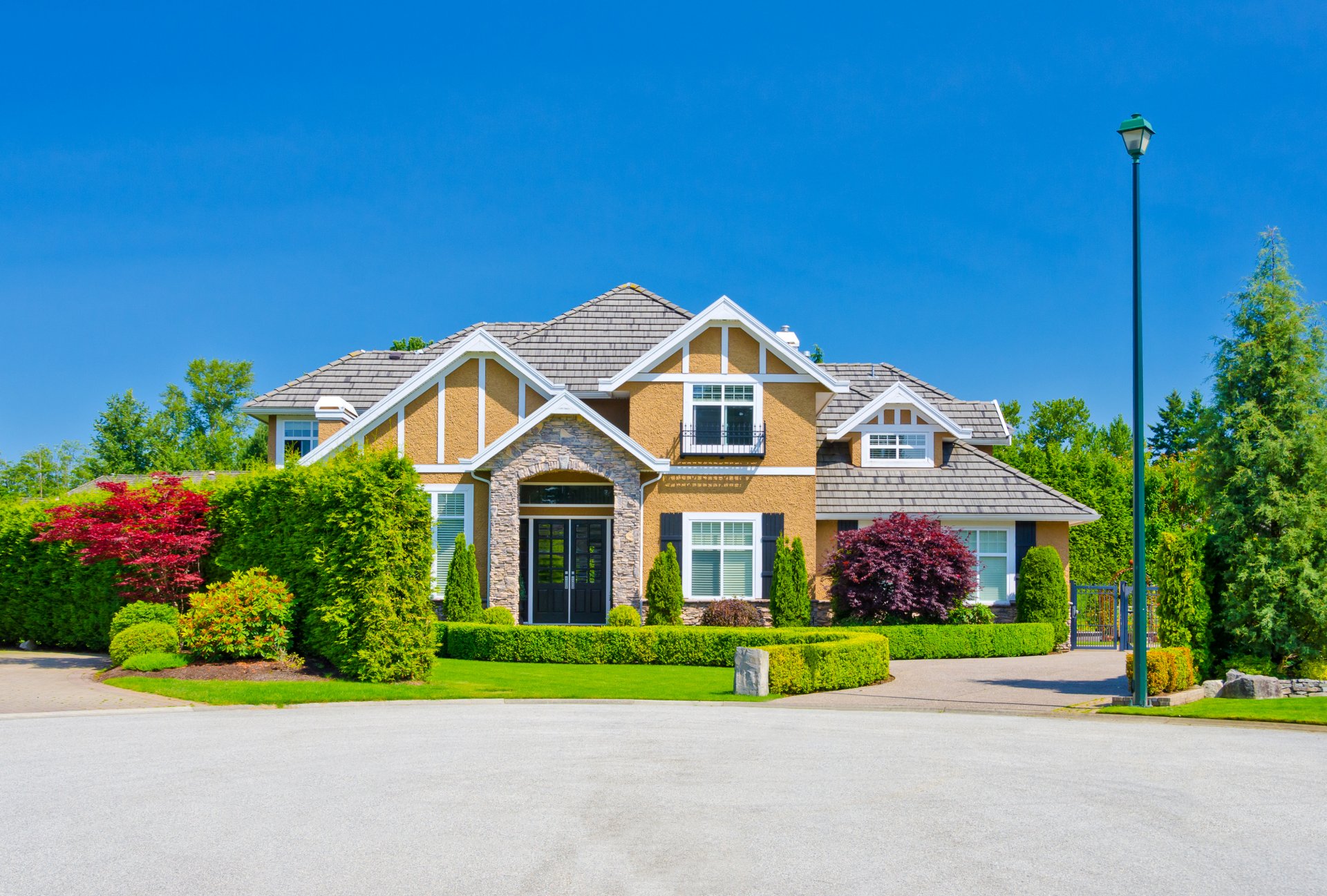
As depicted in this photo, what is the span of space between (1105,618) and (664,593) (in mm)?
14637

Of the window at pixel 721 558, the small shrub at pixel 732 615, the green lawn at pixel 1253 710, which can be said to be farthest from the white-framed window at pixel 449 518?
the green lawn at pixel 1253 710

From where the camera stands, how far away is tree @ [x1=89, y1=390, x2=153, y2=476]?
220 feet

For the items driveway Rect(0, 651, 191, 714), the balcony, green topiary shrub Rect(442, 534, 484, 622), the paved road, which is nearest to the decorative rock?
the paved road

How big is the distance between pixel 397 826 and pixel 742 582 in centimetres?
2079

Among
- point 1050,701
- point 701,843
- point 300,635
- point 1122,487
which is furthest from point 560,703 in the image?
point 1122,487

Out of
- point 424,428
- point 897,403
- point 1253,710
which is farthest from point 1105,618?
point 424,428

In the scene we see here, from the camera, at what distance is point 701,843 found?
24.8 feet

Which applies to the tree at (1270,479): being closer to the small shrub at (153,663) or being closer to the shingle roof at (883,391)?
the shingle roof at (883,391)

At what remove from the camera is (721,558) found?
28438 mm

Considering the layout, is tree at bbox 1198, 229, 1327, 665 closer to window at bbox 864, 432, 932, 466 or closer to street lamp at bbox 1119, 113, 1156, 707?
street lamp at bbox 1119, 113, 1156, 707

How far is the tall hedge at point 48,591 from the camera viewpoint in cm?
2258

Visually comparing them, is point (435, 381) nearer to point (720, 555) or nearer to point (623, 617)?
point (623, 617)

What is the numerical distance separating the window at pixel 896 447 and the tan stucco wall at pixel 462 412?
11298 mm

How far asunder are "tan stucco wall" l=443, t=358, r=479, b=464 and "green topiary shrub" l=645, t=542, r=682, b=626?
5.83m
